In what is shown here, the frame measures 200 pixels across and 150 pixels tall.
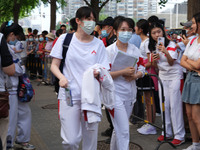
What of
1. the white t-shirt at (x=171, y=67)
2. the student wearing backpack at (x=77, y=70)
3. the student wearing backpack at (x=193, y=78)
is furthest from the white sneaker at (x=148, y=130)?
the student wearing backpack at (x=77, y=70)

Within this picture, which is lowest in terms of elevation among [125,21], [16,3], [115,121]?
[115,121]

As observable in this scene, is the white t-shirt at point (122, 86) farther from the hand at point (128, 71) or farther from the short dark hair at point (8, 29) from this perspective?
the short dark hair at point (8, 29)

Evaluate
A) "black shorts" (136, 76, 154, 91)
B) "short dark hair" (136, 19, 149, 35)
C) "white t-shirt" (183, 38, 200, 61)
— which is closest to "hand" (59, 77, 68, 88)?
"white t-shirt" (183, 38, 200, 61)

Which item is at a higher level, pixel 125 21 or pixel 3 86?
pixel 125 21

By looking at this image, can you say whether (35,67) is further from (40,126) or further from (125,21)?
(125,21)

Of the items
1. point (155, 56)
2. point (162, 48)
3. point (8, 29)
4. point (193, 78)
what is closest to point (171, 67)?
point (155, 56)

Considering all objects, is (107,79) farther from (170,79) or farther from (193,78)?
(170,79)

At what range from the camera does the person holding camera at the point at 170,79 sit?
5.84 metres

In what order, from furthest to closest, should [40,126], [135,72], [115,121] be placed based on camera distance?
[40,126]
[135,72]
[115,121]

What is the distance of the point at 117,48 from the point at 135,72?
0.42m

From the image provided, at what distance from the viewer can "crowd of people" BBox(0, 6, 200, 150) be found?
12.9 feet

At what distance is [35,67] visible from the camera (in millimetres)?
16406

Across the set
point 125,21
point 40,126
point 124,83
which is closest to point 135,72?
point 124,83

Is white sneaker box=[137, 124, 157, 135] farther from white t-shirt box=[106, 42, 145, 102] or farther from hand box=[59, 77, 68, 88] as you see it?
hand box=[59, 77, 68, 88]
